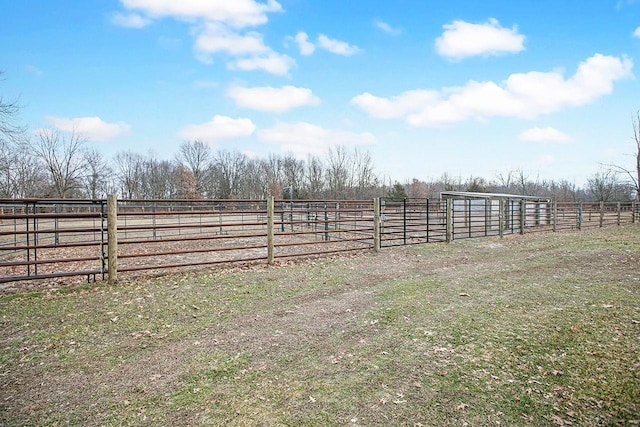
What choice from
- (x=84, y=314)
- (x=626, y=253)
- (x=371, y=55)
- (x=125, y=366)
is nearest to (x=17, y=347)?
(x=84, y=314)

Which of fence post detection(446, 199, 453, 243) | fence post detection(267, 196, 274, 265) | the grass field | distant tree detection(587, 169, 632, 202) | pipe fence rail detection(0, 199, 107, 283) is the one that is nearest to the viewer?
the grass field

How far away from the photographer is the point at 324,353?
3.43 meters

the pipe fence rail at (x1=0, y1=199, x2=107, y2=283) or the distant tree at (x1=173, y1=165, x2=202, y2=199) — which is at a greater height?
the distant tree at (x1=173, y1=165, x2=202, y2=199)

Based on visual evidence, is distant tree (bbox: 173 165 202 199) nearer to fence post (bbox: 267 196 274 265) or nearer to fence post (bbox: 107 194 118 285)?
fence post (bbox: 267 196 274 265)

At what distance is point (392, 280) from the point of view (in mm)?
6547

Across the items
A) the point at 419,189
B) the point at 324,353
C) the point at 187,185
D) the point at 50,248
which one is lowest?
the point at 324,353

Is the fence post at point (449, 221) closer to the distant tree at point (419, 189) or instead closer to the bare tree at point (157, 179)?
the distant tree at point (419, 189)

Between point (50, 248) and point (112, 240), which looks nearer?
point (112, 240)

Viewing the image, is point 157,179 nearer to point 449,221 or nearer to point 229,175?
point 229,175

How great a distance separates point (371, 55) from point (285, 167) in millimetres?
41702

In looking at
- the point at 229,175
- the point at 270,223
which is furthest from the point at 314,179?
the point at 270,223

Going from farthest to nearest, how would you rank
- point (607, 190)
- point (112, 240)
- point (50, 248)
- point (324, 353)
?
1. point (607, 190)
2. point (50, 248)
3. point (112, 240)
4. point (324, 353)

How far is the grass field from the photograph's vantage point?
2.51m

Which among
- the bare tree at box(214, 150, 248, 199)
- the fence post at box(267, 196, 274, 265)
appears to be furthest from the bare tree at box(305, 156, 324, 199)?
the fence post at box(267, 196, 274, 265)
